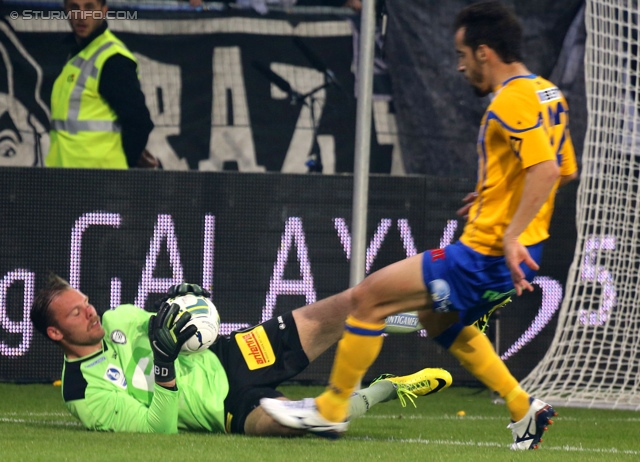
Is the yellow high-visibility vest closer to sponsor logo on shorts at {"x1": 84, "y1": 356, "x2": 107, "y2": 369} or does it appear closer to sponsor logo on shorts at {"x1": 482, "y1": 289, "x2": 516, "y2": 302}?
sponsor logo on shorts at {"x1": 84, "y1": 356, "x2": 107, "y2": 369}

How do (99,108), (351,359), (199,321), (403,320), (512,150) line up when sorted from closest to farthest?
(512,150) → (351,359) → (199,321) → (403,320) → (99,108)

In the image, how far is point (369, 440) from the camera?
Answer: 5.34m

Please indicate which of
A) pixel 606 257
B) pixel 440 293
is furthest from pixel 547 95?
pixel 606 257

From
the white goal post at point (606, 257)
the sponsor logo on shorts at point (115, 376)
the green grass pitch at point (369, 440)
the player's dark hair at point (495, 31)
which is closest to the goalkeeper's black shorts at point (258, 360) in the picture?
the green grass pitch at point (369, 440)

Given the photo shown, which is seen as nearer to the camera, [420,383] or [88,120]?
[420,383]

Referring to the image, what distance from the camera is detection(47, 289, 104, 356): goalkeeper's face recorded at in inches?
215

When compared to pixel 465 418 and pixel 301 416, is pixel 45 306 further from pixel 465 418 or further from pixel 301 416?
pixel 465 418

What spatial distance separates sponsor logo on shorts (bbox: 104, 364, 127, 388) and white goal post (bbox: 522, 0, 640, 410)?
3320 millimetres

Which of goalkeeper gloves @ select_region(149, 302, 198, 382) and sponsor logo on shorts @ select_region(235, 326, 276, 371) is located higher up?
goalkeeper gloves @ select_region(149, 302, 198, 382)

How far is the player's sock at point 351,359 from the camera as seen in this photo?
15.4 feet

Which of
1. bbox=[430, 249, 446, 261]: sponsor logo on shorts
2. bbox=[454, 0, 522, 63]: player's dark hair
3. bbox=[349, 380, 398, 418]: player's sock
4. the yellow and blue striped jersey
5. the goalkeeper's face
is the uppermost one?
bbox=[454, 0, 522, 63]: player's dark hair

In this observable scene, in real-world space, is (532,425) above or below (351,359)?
below

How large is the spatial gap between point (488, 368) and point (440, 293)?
60cm

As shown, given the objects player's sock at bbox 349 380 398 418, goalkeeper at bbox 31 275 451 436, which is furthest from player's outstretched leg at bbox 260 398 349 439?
player's sock at bbox 349 380 398 418
